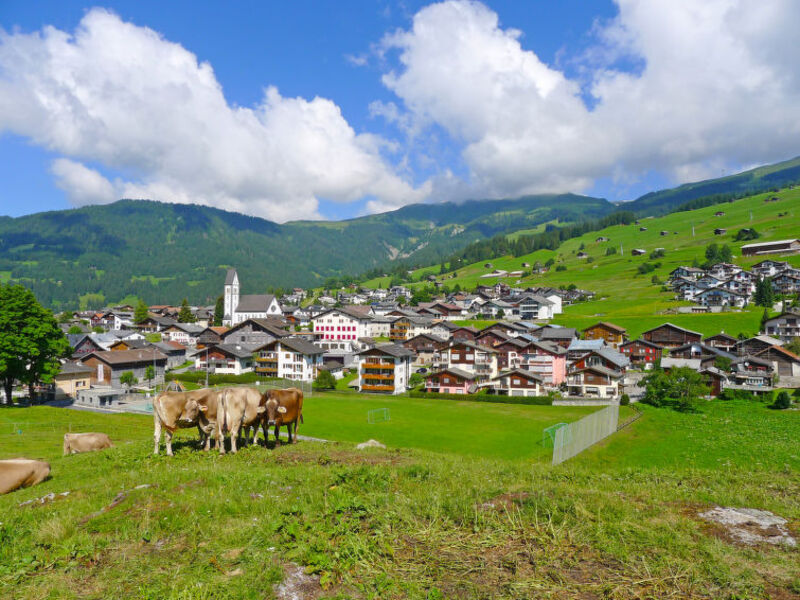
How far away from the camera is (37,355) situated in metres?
52.5

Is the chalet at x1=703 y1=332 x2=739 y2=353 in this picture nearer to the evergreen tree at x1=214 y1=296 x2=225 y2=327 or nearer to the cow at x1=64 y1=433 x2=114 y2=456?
the cow at x1=64 y1=433 x2=114 y2=456

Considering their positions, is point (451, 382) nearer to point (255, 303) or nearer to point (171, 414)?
point (171, 414)

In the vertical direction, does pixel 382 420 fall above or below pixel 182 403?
below

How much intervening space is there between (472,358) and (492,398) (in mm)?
14155

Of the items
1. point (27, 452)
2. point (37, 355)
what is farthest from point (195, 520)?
point (37, 355)

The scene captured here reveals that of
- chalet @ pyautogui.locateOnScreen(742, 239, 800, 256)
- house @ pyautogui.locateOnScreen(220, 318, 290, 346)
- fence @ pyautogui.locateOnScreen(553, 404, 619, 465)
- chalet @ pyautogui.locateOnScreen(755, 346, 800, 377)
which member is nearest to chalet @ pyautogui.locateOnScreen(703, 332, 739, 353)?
chalet @ pyautogui.locateOnScreen(755, 346, 800, 377)

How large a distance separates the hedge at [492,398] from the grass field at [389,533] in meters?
56.2

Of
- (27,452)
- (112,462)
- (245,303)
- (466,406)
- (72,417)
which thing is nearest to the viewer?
(112,462)

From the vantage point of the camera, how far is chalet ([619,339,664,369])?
87.3 m

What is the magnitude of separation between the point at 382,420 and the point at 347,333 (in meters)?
69.6

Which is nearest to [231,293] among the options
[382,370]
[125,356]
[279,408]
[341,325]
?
[341,325]

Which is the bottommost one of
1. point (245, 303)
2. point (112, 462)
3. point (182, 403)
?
point (112, 462)

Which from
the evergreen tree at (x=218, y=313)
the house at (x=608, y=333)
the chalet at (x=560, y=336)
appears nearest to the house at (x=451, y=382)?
the chalet at (x=560, y=336)

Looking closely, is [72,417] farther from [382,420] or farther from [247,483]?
[247,483]
